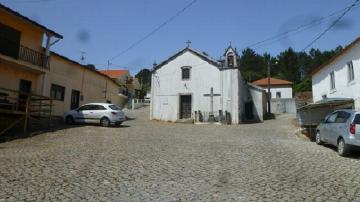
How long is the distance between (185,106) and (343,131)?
22308 millimetres

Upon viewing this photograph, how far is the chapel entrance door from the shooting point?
1378 inches

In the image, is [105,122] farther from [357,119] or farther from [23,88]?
[357,119]

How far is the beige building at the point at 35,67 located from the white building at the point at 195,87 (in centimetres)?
760

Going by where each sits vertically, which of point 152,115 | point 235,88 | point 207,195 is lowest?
point 207,195

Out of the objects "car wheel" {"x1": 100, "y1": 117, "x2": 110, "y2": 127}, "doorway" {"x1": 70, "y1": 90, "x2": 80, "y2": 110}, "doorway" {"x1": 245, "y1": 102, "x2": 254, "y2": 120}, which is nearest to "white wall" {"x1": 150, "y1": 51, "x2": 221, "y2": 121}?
"doorway" {"x1": 245, "y1": 102, "x2": 254, "y2": 120}

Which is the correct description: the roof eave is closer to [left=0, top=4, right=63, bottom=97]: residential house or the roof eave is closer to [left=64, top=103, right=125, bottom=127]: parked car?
[left=0, top=4, right=63, bottom=97]: residential house

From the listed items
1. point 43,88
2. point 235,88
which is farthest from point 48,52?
point 235,88

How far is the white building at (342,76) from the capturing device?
22.0 m

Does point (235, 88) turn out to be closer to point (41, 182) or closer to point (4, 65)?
point (4, 65)

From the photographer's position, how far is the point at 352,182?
29.4 ft

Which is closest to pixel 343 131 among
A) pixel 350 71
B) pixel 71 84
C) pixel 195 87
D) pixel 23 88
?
pixel 350 71

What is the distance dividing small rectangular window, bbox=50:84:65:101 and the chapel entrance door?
11458mm

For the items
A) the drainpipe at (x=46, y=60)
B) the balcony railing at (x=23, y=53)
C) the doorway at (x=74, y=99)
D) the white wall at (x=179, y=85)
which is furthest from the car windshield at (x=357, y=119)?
the doorway at (x=74, y=99)

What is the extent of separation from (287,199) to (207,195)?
161cm
